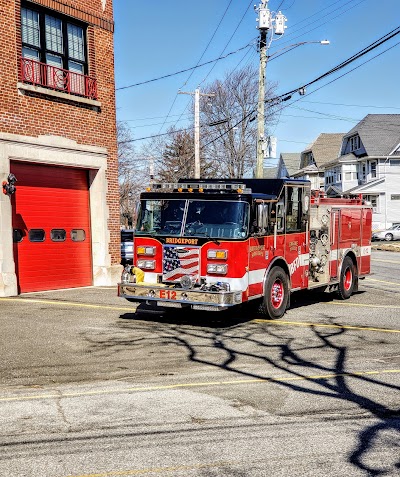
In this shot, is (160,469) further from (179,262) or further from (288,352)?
(179,262)

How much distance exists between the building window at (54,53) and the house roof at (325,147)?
59267 millimetres

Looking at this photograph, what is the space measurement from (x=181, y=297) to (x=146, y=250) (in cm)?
133

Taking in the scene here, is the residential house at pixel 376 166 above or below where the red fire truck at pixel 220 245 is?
above

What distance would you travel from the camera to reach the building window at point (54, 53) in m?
14.6

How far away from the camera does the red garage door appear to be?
14.4m

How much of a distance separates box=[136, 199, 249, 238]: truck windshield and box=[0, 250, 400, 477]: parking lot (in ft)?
5.68

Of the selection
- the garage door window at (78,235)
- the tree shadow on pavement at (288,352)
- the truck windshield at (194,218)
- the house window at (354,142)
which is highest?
the house window at (354,142)

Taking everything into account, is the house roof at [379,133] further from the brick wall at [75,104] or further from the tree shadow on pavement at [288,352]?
the tree shadow on pavement at [288,352]

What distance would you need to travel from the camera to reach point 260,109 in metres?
23.3

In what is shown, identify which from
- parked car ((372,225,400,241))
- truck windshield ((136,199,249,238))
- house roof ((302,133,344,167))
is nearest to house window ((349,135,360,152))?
house roof ((302,133,344,167))

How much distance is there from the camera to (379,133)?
193 ft

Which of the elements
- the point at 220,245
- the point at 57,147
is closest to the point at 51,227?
the point at 57,147

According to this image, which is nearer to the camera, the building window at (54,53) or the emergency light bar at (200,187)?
the emergency light bar at (200,187)

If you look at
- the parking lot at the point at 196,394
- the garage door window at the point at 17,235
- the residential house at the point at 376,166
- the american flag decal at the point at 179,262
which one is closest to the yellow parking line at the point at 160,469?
the parking lot at the point at 196,394
